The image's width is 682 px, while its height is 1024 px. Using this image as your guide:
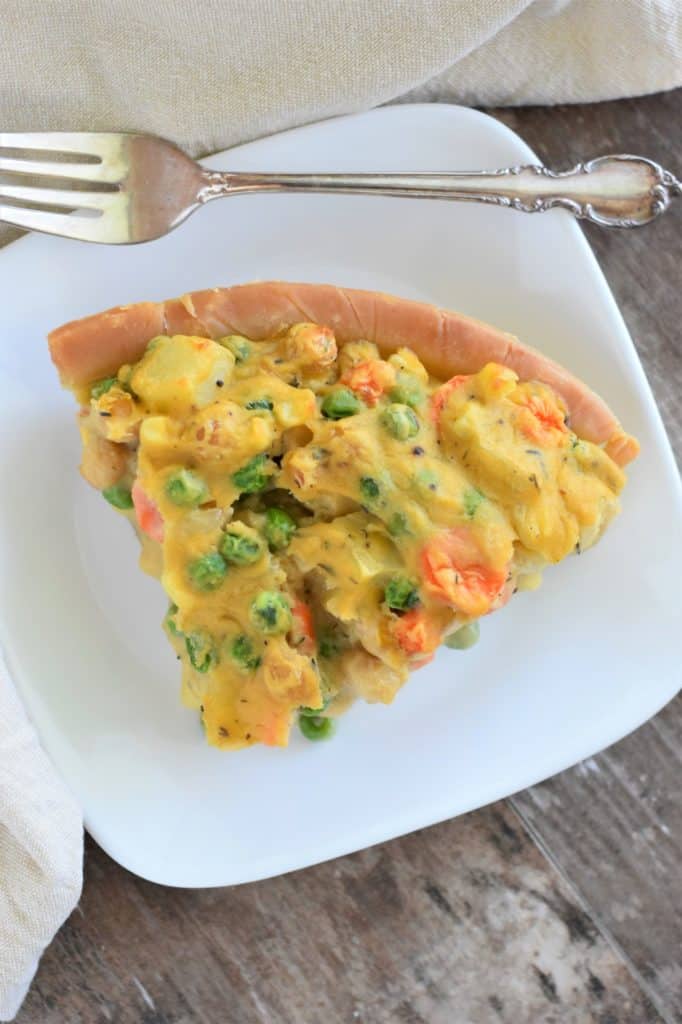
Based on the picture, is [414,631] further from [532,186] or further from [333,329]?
[532,186]

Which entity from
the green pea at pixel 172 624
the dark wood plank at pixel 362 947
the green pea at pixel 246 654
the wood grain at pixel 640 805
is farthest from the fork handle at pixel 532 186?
the dark wood plank at pixel 362 947

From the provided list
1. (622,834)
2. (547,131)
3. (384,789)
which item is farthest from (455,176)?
(622,834)

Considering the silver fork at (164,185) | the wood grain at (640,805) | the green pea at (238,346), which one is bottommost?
the wood grain at (640,805)

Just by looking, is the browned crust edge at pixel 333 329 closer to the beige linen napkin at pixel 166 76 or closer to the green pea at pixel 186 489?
the green pea at pixel 186 489

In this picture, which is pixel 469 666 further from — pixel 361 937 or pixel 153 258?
pixel 153 258

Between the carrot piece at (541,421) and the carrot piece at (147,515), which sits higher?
the carrot piece at (541,421)

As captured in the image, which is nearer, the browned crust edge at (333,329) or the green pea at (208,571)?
the green pea at (208,571)

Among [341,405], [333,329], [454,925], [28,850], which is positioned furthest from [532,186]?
[28,850]
